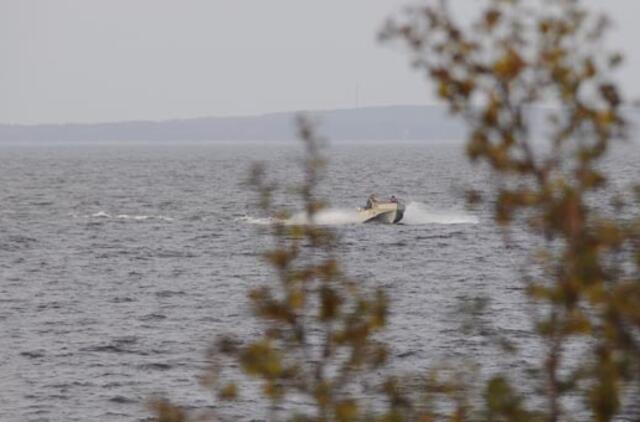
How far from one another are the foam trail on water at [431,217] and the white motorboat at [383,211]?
1602 mm

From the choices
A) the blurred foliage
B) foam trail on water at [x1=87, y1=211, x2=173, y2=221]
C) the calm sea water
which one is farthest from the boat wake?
the blurred foliage

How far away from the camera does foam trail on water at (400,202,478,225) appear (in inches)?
2822

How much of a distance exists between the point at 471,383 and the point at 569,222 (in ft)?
6.40

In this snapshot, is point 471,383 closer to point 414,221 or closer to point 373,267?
point 373,267

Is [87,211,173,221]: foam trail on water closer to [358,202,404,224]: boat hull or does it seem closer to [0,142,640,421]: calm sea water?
[0,142,640,421]: calm sea water

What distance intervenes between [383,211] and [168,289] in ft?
79.6

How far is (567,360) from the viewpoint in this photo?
98.3ft

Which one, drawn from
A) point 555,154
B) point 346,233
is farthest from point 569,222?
point 346,233

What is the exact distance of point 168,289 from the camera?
46.3 metres

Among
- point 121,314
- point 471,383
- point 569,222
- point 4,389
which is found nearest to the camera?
point 569,222

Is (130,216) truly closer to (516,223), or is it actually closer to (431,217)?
(431,217)

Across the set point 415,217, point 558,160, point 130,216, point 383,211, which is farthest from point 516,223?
point 130,216

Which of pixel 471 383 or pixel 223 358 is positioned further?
pixel 223 358

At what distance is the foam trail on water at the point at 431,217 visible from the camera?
71.7 metres
